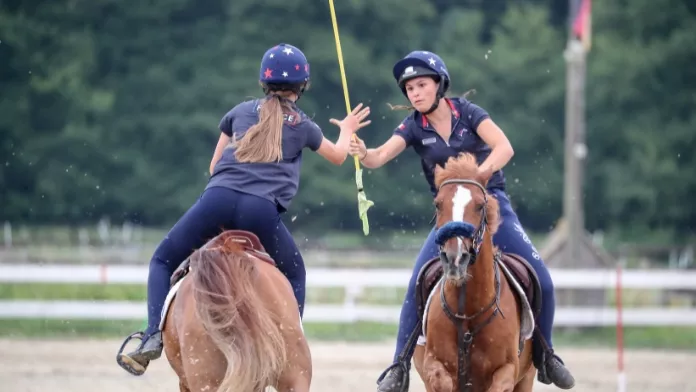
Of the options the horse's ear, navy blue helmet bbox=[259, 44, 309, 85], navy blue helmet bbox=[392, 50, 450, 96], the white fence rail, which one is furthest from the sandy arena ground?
navy blue helmet bbox=[259, 44, 309, 85]

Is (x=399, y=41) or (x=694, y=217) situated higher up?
(x=399, y=41)

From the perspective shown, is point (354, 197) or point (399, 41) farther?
point (399, 41)

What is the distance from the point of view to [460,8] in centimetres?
5194

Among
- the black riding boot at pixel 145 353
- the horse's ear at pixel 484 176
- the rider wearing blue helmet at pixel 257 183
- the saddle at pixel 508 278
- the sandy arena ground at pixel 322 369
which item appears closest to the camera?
the rider wearing blue helmet at pixel 257 183

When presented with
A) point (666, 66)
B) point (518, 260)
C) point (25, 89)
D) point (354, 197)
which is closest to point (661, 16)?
point (666, 66)

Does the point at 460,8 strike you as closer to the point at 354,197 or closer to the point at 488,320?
the point at 354,197

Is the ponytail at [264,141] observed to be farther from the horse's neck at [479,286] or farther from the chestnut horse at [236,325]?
the horse's neck at [479,286]

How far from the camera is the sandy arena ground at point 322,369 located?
1362cm

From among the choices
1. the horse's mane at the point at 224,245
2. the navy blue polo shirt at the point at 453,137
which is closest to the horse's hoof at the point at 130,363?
the horse's mane at the point at 224,245

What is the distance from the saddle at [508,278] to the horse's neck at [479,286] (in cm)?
44

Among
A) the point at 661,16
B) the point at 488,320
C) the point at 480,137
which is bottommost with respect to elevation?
the point at 488,320

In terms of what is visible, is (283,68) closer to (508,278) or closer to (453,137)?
(453,137)

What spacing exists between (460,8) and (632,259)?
63.4 feet

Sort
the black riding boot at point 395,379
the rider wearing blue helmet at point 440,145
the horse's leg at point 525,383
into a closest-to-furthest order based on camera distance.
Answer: the rider wearing blue helmet at point 440,145 < the black riding boot at point 395,379 < the horse's leg at point 525,383
